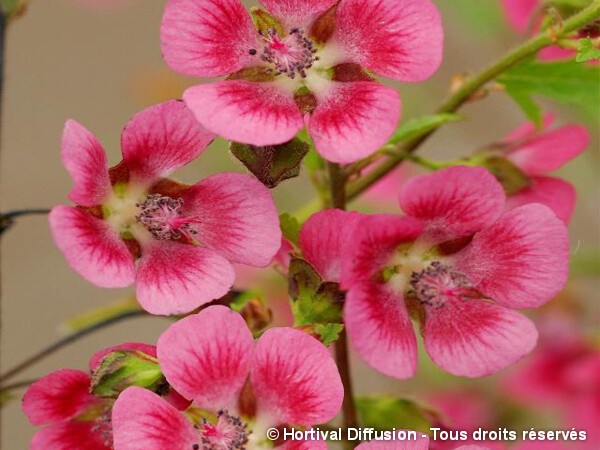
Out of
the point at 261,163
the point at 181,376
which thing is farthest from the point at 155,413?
the point at 261,163

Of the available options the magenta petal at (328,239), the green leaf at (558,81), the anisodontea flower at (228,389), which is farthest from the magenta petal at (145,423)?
the green leaf at (558,81)

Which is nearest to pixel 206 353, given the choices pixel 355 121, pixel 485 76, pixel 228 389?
pixel 228 389

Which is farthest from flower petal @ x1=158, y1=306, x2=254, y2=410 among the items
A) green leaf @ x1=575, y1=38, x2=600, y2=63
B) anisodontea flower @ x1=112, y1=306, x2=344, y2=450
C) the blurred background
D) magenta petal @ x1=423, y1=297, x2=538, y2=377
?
the blurred background

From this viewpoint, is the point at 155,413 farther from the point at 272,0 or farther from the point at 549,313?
the point at 549,313

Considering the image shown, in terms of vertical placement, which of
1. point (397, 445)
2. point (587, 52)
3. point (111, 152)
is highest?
point (111, 152)

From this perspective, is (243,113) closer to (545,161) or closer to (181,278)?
(181,278)

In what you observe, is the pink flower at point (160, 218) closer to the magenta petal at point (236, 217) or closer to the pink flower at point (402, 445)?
the magenta petal at point (236, 217)
